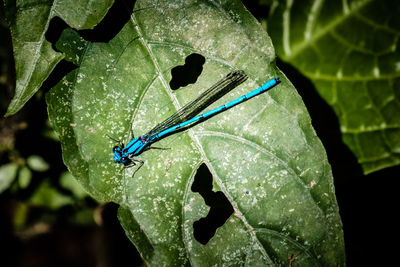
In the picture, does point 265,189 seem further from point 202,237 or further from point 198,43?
point 198,43

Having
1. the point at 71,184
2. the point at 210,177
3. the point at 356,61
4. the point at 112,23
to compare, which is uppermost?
the point at 112,23

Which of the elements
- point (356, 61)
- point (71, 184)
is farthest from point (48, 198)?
point (356, 61)

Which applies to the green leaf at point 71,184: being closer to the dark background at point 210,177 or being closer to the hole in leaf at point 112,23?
the dark background at point 210,177

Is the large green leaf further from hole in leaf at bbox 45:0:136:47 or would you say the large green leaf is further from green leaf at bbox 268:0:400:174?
green leaf at bbox 268:0:400:174

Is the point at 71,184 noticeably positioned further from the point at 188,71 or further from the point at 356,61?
the point at 356,61

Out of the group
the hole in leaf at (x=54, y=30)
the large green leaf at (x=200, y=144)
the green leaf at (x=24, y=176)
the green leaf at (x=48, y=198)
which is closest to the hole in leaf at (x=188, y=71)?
the large green leaf at (x=200, y=144)

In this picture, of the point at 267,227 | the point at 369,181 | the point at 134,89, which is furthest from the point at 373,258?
the point at 134,89

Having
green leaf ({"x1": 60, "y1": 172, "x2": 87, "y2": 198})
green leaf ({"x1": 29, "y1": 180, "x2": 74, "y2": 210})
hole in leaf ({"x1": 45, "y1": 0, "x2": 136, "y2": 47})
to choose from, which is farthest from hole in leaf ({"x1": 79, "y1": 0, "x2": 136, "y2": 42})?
green leaf ({"x1": 29, "y1": 180, "x2": 74, "y2": 210})
